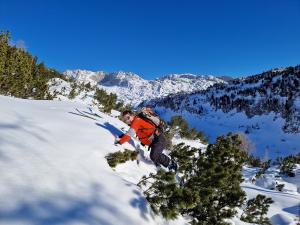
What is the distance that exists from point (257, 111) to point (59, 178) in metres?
84.0

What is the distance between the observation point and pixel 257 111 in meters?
83.3

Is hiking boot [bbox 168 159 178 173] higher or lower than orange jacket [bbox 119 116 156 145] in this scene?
lower

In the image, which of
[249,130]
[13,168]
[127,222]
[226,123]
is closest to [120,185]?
[127,222]

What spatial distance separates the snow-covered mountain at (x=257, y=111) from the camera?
201 ft

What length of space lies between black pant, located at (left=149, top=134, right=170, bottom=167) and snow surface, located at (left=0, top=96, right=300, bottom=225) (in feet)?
2.58

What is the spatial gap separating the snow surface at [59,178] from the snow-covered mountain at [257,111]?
4742 cm

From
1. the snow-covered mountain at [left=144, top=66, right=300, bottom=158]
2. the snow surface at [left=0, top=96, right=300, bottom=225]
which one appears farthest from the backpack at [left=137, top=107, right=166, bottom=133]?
the snow-covered mountain at [left=144, top=66, right=300, bottom=158]

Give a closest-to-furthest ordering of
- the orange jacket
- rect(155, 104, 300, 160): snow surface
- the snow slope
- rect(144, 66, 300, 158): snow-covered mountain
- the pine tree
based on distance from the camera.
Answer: the snow slope, the pine tree, the orange jacket, rect(155, 104, 300, 160): snow surface, rect(144, 66, 300, 158): snow-covered mountain

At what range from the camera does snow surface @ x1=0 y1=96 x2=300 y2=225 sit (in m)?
3.20

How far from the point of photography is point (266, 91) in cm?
9188

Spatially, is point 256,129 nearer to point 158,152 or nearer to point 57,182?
point 158,152

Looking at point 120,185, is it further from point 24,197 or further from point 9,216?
point 9,216

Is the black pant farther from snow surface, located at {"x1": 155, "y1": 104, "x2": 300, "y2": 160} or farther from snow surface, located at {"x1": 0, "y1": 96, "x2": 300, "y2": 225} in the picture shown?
snow surface, located at {"x1": 155, "y1": 104, "x2": 300, "y2": 160}

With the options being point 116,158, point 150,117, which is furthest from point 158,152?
point 116,158
